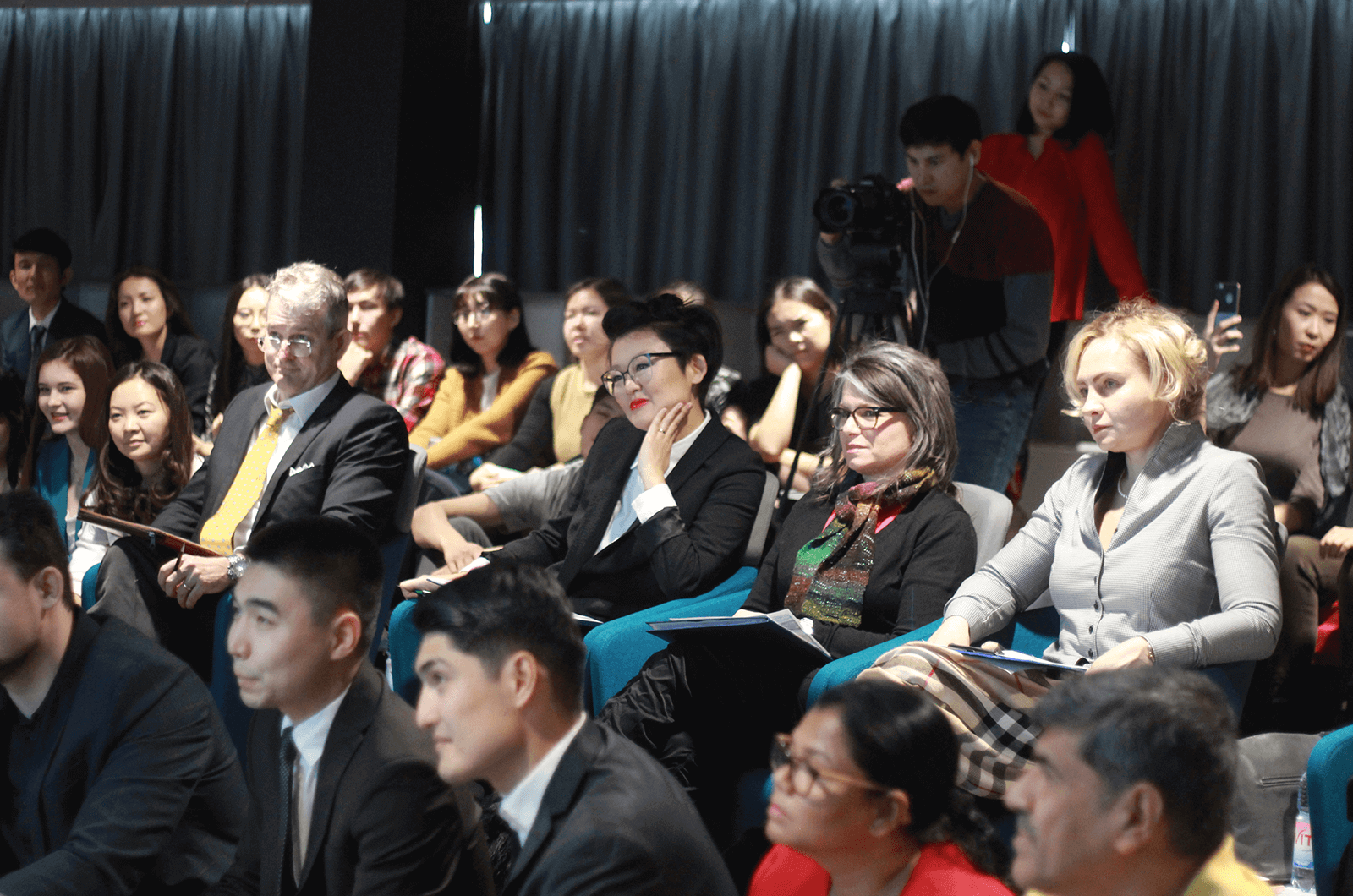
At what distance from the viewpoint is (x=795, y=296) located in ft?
14.1

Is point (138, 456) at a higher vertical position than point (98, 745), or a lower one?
higher

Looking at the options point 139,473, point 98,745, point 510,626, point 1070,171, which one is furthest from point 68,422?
point 1070,171

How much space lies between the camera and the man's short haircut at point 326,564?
74.2 inches

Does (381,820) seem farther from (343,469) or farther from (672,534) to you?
(343,469)

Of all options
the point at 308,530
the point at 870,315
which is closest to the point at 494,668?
the point at 308,530

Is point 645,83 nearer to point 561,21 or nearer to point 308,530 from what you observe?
point 561,21

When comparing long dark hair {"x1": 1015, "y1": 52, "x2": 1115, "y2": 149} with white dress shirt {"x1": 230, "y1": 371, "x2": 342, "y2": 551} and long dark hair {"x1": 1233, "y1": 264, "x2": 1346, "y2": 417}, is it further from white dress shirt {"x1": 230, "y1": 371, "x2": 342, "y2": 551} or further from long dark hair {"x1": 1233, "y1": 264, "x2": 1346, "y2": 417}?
white dress shirt {"x1": 230, "y1": 371, "x2": 342, "y2": 551}

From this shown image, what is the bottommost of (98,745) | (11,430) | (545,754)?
(98,745)

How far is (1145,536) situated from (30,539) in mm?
1819

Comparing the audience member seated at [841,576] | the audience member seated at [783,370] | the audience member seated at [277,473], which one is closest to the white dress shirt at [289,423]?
the audience member seated at [277,473]

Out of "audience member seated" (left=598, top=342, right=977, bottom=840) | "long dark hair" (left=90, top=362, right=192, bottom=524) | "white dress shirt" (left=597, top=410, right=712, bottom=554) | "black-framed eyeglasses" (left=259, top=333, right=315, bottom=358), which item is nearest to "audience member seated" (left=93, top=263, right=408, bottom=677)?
"black-framed eyeglasses" (left=259, top=333, right=315, bottom=358)

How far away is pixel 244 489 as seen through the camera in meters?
3.27

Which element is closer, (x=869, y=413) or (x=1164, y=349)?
A: (x=1164, y=349)

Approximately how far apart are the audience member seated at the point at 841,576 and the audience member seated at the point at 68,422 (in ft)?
7.03
